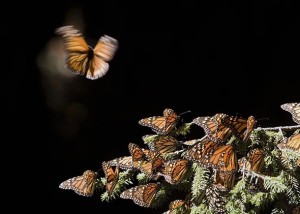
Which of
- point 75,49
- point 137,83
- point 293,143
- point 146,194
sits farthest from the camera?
point 137,83

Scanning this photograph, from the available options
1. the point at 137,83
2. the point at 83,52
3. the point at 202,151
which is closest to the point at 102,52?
the point at 83,52

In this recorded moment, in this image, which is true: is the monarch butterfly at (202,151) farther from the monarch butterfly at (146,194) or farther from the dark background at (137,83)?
the dark background at (137,83)

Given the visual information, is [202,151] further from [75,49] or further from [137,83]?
[137,83]

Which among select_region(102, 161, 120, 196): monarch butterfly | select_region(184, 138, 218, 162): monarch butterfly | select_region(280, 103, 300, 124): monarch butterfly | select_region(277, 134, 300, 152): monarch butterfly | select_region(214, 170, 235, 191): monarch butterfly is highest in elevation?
select_region(280, 103, 300, 124): monarch butterfly

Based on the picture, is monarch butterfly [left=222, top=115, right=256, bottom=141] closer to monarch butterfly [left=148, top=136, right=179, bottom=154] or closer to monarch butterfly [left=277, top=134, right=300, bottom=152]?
monarch butterfly [left=277, top=134, right=300, bottom=152]

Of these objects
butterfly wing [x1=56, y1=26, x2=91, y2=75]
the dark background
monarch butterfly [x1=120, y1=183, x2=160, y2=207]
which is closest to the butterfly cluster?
monarch butterfly [x1=120, y1=183, x2=160, y2=207]

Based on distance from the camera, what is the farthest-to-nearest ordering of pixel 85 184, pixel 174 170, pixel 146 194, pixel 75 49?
pixel 75 49
pixel 85 184
pixel 146 194
pixel 174 170

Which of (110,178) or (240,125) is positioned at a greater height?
(240,125)
